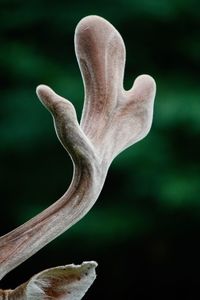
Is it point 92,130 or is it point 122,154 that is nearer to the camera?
point 92,130

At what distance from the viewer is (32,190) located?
3.02 m

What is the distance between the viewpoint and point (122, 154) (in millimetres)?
2898

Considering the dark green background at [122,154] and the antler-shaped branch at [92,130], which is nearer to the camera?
the antler-shaped branch at [92,130]

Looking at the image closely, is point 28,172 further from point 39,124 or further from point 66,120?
point 66,120

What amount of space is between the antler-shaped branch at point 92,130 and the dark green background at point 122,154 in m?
1.34

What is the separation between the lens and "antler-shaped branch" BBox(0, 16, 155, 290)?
1.30 m

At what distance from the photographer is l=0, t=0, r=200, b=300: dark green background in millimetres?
2883

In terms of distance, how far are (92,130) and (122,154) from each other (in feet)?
4.98

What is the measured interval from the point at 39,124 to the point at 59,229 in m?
1.54

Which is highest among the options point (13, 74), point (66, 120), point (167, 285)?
point (13, 74)

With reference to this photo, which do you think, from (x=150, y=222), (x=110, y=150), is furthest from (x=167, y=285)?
(x=110, y=150)

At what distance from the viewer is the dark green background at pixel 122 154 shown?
2.88 m

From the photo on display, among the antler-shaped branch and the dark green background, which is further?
the dark green background

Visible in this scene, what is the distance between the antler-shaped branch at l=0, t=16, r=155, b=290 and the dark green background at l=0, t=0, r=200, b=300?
134 cm
